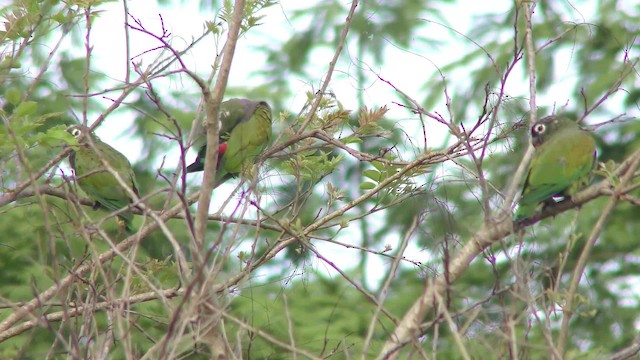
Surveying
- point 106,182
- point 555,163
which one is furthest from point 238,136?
point 555,163

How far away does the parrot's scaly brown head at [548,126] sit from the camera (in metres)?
5.90

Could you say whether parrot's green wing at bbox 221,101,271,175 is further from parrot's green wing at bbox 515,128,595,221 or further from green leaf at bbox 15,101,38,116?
green leaf at bbox 15,101,38,116

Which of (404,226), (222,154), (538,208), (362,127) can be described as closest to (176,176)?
(362,127)

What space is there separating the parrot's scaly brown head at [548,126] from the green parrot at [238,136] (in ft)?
6.12

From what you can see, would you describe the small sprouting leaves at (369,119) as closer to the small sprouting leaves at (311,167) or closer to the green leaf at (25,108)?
the small sprouting leaves at (311,167)

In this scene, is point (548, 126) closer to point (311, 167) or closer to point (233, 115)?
point (311, 167)

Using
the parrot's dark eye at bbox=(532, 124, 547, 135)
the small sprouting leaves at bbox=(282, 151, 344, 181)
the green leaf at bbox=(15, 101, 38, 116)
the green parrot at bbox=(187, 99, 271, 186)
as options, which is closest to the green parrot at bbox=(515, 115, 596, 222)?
→ the parrot's dark eye at bbox=(532, 124, 547, 135)

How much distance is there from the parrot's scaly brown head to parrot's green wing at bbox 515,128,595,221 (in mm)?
66

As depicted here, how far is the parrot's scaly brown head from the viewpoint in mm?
5900

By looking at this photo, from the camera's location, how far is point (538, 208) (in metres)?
5.83

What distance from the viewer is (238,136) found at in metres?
6.43

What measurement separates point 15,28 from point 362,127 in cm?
201

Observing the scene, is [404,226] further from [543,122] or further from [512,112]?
[512,112]

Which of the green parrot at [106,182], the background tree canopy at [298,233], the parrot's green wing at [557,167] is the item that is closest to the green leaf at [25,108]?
the background tree canopy at [298,233]
